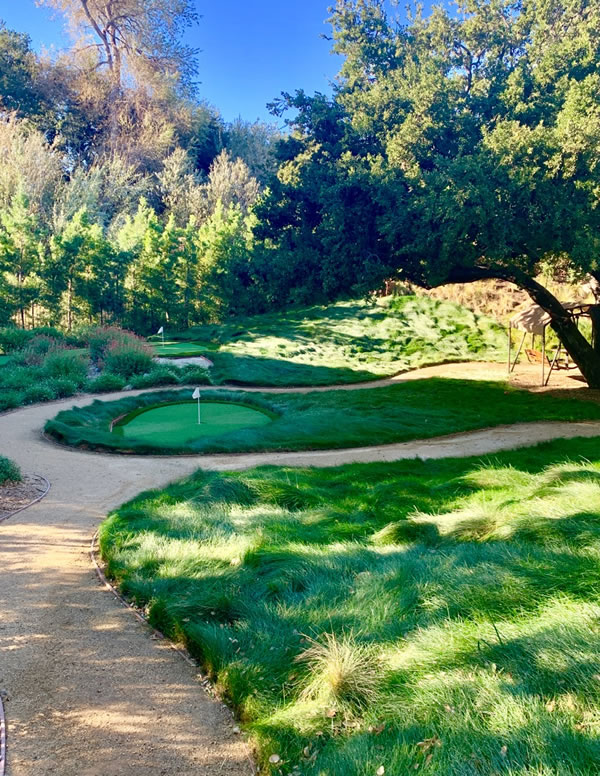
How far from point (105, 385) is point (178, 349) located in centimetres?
613

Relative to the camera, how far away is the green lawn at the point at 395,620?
7.47 ft

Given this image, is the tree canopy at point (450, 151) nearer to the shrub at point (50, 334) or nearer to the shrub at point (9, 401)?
the shrub at point (9, 401)

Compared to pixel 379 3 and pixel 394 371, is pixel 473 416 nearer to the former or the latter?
pixel 394 371

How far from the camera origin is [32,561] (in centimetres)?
525

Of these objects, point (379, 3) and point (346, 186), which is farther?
point (379, 3)

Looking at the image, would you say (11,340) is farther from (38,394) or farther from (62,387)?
(38,394)

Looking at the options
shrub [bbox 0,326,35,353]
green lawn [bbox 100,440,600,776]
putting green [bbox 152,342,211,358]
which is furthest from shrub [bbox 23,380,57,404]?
green lawn [bbox 100,440,600,776]

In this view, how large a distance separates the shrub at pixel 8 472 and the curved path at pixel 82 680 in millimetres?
1025

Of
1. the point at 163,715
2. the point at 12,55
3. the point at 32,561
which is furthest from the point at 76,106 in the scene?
the point at 163,715

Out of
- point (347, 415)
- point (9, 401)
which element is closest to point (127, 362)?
point (9, 401)

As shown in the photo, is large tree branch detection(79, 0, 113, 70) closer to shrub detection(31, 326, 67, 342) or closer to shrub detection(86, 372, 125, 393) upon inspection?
shrub detection(31, 326, 67, 342)

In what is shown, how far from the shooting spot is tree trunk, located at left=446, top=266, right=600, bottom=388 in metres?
12.5

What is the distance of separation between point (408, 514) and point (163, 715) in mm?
3295

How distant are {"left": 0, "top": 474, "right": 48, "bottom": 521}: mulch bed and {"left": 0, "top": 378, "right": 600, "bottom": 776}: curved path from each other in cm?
20
